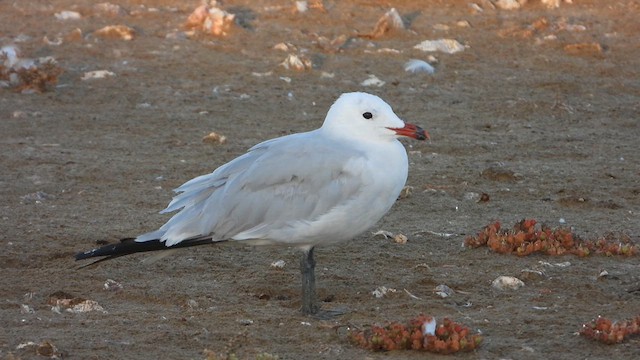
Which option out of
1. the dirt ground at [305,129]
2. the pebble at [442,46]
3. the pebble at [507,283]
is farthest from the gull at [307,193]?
the pebble at [442,46]

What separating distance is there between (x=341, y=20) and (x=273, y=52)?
1210 millimetres

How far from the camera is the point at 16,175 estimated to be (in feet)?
26.3

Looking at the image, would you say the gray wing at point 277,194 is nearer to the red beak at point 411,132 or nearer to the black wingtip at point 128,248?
the black wingtip at point 128,248

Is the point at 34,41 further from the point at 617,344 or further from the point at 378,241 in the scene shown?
the point at 617,344

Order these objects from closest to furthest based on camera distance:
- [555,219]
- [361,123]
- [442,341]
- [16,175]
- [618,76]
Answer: [442,341], [361,123], [555,219], [16,175], [618,76]

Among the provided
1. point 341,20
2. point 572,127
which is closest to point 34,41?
point 341,20

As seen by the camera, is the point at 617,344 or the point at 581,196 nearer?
the point at 617,344

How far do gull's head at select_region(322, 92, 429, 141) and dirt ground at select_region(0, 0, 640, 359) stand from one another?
2.76 ft

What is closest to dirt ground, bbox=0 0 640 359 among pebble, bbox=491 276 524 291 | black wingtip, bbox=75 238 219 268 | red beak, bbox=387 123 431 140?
pebble, bbox=491 276 524 291

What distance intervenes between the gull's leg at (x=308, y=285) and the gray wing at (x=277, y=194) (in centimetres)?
17

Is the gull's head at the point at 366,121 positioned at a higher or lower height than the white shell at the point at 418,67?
higher

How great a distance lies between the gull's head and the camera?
5680 millimetres

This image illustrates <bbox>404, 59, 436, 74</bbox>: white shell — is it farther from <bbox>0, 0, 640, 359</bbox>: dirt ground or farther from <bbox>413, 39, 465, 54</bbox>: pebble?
<bbox>413, 39, 465, 54</bbox>: pebble

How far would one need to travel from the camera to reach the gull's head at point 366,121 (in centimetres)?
568
